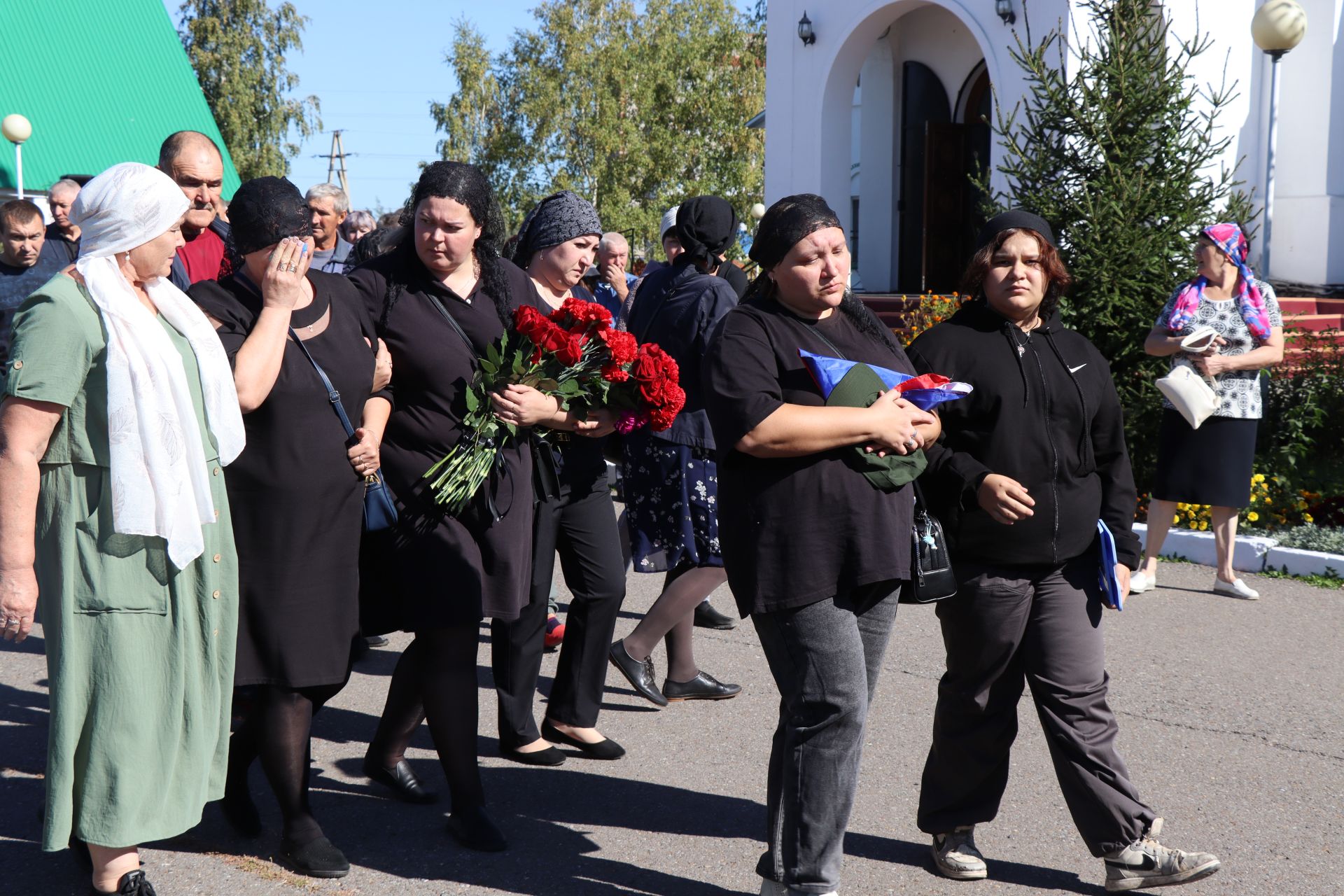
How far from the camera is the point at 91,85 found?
99.9 ft

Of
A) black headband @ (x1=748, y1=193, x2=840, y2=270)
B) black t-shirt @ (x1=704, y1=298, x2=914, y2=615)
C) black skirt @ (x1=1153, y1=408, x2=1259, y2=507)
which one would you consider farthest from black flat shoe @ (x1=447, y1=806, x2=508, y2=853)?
black skirt @ (x1=1153, y1=408, x2=1259, y2=507)

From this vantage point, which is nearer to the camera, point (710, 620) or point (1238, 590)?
point (710, 620)

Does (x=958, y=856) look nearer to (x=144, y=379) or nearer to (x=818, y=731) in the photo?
(x=818, y=731)

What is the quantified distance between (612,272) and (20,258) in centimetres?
384

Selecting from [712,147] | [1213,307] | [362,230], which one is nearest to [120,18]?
[712,147]

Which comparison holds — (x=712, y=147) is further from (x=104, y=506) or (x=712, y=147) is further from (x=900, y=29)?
(x=104, y=506)

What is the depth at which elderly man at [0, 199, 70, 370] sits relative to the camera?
24.0 feet

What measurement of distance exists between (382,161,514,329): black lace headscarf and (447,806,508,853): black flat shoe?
61.2 inches

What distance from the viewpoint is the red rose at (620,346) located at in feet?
13.2

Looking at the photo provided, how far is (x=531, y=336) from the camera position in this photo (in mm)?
3986

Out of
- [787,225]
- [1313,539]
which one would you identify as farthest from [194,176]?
[1313,539]

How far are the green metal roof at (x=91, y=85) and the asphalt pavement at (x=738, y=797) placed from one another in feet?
82.6

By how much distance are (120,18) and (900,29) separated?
22303 millimetres

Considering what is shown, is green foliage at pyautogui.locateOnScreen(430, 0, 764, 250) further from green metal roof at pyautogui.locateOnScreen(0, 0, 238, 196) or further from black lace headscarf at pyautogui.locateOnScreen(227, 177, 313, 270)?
black lace headscarf at pyautogui.locateOnScreen(227, 177, 313, 270)
